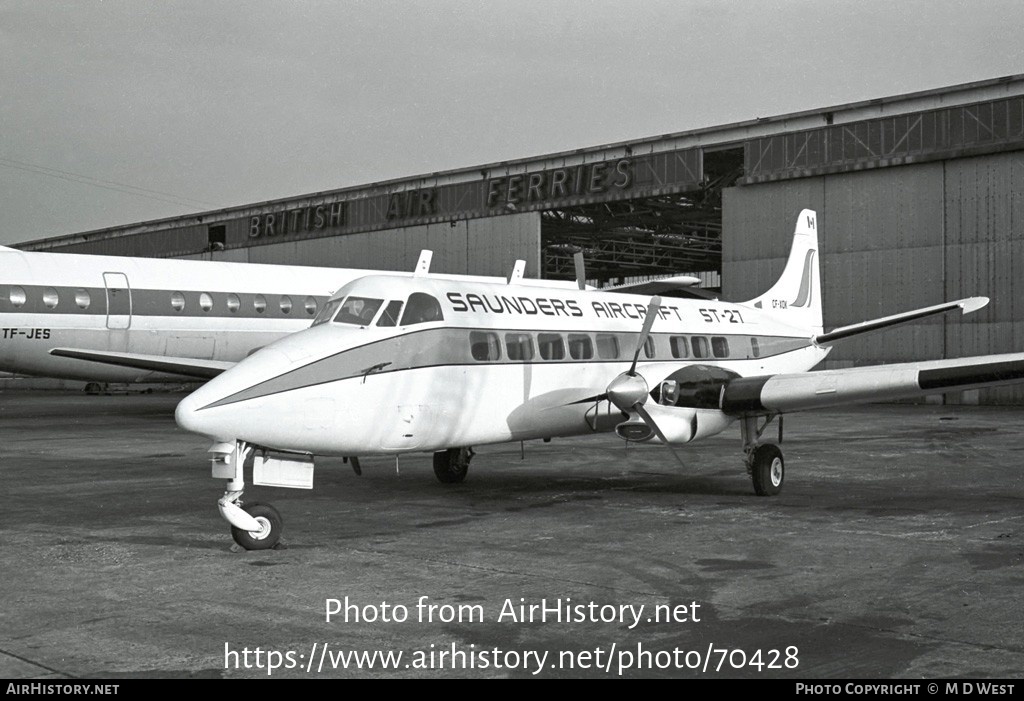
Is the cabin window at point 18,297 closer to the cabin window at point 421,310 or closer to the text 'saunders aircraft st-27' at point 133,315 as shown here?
the text 'saunders aircraft st-27' at point 133,315

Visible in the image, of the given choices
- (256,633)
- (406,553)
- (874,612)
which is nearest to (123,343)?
(406,553)

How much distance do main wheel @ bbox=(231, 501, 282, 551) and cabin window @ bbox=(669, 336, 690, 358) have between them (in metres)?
7.77

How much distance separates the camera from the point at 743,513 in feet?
38.4

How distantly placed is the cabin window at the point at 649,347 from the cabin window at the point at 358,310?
5.05 meters

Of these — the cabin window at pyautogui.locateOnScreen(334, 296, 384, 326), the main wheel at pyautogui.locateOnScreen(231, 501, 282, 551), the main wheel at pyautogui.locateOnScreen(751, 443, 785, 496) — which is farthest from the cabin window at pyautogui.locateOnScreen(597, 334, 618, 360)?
the main wheel at pyautogui.locateOnScreen(231, 501, 282, 551)

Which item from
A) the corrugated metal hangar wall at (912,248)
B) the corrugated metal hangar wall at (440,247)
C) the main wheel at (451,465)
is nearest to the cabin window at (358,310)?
the main wheel at (451,465)

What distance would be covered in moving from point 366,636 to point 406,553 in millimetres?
2762

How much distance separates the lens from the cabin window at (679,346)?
1535 centimetres

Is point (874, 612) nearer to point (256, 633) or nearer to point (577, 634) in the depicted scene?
point (577, 634)

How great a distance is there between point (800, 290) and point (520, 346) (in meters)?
9.58

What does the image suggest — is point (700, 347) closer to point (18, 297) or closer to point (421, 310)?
point (421, 310)

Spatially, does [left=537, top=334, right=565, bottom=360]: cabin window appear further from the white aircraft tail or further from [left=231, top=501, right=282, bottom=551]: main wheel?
the white aircraft tail

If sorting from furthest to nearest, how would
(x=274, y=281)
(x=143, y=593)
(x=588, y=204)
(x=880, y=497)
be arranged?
(x=588, y=204)
(x=274, y=281)
(x=880, y=497)
(x=143, y=593)

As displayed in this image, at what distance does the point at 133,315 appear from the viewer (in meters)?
24.5
